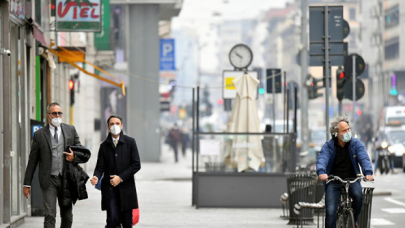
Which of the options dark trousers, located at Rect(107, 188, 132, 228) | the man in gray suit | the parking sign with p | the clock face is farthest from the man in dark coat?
the parking sign with p

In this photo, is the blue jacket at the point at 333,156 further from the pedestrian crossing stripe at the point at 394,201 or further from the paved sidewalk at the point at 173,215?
the pedestrian crossing stripe at the point at 394,201

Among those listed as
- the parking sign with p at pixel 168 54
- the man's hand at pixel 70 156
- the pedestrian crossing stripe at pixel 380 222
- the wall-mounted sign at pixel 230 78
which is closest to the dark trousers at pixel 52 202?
the man's hand at pixel 70 156

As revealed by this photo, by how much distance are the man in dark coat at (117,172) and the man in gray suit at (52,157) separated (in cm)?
40

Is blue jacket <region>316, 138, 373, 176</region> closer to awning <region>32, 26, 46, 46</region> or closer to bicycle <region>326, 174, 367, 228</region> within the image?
bicycle <region>326, 174, 367, 228</region>

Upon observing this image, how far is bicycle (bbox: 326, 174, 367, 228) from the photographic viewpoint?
34.6 ft

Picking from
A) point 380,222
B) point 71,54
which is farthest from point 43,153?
point 71,54

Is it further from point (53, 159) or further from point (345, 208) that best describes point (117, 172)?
point (345, 208)

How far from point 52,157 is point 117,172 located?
764mm

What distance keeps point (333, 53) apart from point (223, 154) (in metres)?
3.01

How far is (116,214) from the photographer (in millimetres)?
10867

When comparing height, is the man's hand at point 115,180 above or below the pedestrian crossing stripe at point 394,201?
above

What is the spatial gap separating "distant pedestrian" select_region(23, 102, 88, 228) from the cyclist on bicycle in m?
2.83

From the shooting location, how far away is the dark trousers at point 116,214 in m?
10.8

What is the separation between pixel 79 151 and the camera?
10.9 meters
